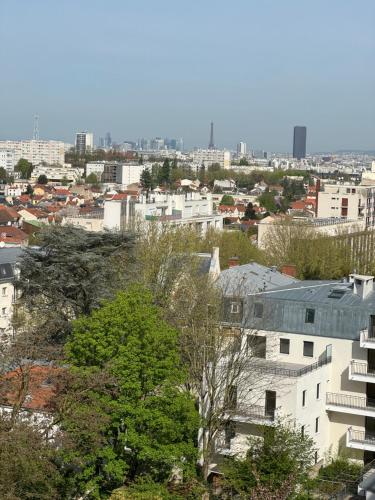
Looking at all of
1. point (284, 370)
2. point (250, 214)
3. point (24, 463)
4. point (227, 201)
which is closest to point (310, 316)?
point (284, 370)

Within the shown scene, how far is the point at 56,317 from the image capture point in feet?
104

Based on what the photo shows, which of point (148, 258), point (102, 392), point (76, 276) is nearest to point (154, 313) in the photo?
point (102, 392)

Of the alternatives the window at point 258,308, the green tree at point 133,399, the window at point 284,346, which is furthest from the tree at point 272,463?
the window at point 258,308

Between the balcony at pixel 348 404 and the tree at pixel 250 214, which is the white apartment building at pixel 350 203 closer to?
the tree at pixel 250 214

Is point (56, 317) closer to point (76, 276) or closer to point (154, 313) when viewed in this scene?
point (76, 276)

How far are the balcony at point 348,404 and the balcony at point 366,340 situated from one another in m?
1.82

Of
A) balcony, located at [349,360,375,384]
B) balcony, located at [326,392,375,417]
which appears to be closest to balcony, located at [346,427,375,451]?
balcony, located at [326,392,375,417]

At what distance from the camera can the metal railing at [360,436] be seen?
2759cm

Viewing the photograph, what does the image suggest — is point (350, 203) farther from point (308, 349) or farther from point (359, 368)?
point (359, 368)

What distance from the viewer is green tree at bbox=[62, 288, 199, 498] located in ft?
72.3

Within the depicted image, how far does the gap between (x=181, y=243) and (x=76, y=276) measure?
1116 cm

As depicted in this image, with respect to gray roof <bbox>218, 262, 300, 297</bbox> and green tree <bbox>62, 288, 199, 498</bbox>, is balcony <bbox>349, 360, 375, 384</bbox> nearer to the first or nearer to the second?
gray roof <bbox>218, 262, 300, 297</bbox>

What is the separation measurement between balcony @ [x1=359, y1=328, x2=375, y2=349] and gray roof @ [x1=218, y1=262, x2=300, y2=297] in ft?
14.8

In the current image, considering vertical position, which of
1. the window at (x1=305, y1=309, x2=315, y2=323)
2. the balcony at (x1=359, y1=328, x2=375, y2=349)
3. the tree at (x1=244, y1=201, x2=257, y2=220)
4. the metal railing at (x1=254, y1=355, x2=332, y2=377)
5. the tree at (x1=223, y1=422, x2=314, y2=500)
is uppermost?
the window at (x1=305, y1=309, x2=315, y2=323)
